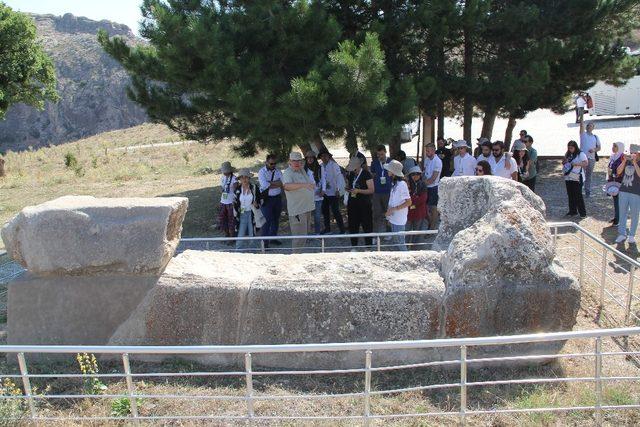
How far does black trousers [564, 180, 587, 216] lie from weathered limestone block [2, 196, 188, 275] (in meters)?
7.28

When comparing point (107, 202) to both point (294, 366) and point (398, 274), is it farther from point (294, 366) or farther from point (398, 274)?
point (398, 274)

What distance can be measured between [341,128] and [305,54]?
1.30m

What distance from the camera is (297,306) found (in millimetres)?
5133

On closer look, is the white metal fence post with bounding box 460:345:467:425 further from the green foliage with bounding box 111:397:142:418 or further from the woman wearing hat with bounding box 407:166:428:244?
the woman wearing hat with bounding box 407:166:428:244

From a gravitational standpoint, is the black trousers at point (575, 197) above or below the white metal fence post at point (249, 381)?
above

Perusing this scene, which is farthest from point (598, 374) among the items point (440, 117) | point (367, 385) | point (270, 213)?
point (440, 117)

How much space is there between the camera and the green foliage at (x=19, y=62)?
19844 millimetres

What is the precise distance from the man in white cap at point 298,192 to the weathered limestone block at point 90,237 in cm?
328

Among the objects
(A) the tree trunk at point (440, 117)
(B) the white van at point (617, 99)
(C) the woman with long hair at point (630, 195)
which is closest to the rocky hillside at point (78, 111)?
(B) the white van at point (617, 99)

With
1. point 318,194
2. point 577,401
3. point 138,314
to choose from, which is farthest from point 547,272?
point 318,194

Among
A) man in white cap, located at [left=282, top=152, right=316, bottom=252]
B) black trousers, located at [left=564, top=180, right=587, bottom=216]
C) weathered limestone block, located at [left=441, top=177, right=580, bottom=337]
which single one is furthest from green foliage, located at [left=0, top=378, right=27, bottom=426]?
black trousers, located at [left=564, top=180, right=587, bottom=216]

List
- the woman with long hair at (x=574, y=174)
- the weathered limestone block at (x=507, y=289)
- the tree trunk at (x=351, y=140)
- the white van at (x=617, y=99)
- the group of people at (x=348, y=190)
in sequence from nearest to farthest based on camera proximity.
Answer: the weathered limestone block at (x=507, y=289) < the group of people at (x=348, y=190) < the tree trunk at (x=351, y=140) < the woman with long hair at (x=574, y=174) < the white van at (x=617, y=99)

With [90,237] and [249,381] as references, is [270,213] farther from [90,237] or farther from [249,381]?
[249,381]

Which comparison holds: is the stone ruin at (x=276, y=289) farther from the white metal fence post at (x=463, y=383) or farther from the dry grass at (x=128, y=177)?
the dry grass at (x=128, y=177)
